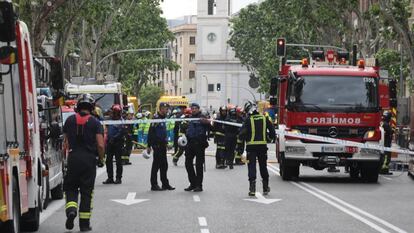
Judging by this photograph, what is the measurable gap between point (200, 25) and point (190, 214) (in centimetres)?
14446

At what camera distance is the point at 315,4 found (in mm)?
52375

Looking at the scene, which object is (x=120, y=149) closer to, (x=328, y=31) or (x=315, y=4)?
(x=315, y=4)

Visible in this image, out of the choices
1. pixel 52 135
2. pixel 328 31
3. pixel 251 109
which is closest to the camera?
pixel 52 135

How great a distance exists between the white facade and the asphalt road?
133784 mm

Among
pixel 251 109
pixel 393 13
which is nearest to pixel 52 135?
pixel 251 109

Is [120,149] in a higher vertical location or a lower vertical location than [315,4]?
lower

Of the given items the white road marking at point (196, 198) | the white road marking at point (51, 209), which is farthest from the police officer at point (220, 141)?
the white road marking at point (51, 209)

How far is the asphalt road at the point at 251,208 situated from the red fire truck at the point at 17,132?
1241 mm

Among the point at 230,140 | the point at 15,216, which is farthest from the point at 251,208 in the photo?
the point at 230,140

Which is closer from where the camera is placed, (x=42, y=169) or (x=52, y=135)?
(x=42, y=169)

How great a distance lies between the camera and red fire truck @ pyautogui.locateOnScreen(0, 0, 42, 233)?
1154 cm

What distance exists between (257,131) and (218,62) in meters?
140

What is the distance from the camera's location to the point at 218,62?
161 metres

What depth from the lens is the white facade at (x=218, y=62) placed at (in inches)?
6314
